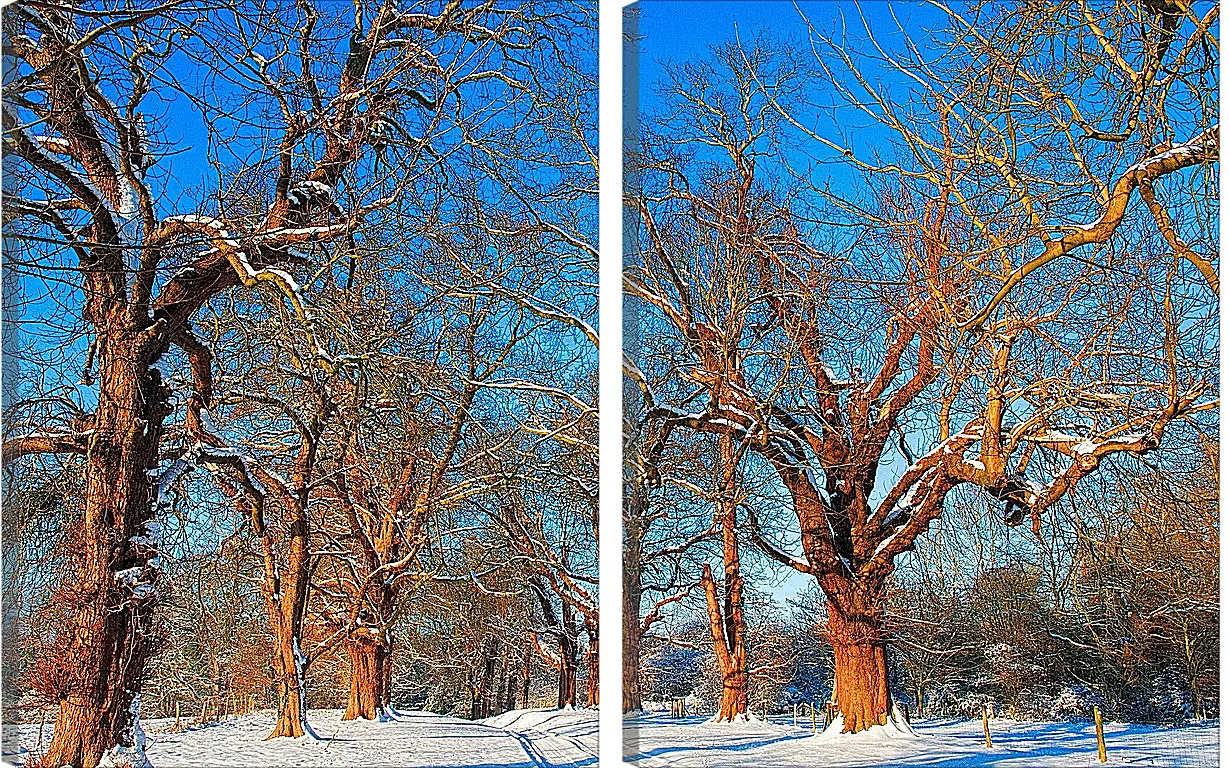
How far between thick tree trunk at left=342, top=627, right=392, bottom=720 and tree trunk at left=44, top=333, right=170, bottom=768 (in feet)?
1.47

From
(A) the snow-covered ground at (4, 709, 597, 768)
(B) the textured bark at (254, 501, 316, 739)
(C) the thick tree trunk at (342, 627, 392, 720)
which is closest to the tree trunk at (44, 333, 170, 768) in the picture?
(A) the snow-covered ground at (4, 709, 597, 768)

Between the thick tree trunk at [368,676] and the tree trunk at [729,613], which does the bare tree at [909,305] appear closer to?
the tree trunk at [729,613]

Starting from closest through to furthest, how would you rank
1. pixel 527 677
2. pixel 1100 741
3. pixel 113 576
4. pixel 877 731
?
pixel 1100 741, pixel 877 731, pixel 527 677, pixel 113 576

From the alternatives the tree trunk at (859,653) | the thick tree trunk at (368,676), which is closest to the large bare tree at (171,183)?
the thick tree trunk at (368,676)

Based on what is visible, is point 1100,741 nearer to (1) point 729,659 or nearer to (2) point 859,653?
(2) point 859,653

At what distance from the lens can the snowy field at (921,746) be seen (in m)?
1.85

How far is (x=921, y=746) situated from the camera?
1.98 m

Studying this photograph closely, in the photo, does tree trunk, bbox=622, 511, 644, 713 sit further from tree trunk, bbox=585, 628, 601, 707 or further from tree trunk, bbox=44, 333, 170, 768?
tree trunk, bbox=44, 333, 170, 768

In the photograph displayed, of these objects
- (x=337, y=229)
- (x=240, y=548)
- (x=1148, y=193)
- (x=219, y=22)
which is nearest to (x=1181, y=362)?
(x=1148, y=193)

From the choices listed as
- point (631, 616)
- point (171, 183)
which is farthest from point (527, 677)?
point (171, 183)

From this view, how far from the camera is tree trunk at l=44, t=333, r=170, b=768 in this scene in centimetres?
220

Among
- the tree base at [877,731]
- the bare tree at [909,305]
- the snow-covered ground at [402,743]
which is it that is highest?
the bare tree at [909,305]

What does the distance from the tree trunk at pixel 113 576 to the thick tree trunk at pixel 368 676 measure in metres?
0.45

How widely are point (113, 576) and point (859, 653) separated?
1.55 meters
